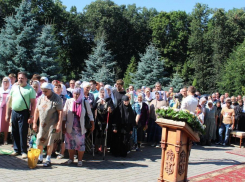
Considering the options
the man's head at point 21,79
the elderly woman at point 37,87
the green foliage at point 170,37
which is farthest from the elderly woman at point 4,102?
the green foliage at point 170,37

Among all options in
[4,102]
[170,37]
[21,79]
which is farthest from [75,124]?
[170,37]

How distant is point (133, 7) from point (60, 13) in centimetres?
1465

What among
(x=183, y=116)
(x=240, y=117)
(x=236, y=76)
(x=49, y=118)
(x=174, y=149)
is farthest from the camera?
(x=236, y=76)

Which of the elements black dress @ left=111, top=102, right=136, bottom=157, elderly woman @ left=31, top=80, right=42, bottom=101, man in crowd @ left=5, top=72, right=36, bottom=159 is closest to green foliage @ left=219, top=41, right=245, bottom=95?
black dress @ left=111, top=102, right=136, bottom=157

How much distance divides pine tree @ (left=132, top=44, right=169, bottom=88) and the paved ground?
19.8m

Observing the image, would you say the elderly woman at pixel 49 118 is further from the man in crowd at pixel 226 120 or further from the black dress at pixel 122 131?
the man in crowd at pixel 226 120

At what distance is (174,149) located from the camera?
18.6 ft

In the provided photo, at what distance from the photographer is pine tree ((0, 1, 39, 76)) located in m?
21.9

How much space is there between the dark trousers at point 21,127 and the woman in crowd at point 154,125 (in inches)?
195

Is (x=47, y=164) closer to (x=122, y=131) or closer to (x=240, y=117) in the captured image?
(x=122, y=131)

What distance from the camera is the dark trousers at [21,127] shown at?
7328 millimetres

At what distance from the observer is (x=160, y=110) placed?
19.0 ft

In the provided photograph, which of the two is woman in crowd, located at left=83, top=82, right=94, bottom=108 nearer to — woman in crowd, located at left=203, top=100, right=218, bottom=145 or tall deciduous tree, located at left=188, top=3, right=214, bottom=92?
woman in crowd, located at left=203, top=100, right=218, bottom=145

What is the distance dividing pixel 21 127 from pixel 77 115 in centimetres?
154
